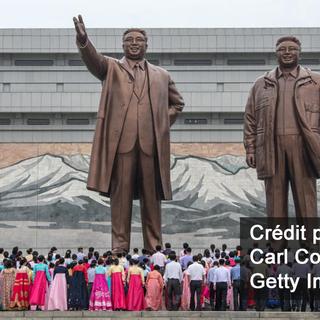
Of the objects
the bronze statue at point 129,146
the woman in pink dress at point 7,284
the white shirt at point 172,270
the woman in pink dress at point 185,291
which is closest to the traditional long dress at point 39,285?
the woman in pink dress at point 7,284

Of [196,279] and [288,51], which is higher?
[288,51]

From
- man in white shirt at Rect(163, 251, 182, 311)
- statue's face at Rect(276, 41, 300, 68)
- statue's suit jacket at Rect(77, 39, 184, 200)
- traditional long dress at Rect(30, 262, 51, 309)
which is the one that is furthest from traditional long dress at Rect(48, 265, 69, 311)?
statue's face at Rect(276, 41, 300, 68)

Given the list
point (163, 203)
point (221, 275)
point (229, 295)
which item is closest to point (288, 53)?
point (221, 275)

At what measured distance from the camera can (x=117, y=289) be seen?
471 inches

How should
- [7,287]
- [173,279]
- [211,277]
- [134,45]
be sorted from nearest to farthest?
1. [173,279]
2. [7,287]
3. [211,277]
4. [134,45]

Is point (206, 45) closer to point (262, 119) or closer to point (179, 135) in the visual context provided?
point (179, 135)

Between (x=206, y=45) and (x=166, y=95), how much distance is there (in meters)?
19.3

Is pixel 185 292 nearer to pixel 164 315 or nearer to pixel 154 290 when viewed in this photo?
pixel 154 290

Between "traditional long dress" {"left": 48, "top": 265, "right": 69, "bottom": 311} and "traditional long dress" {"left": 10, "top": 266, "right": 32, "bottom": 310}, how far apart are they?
34 cm

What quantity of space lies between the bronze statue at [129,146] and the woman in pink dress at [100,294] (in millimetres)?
558

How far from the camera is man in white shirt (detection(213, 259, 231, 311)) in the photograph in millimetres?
12397

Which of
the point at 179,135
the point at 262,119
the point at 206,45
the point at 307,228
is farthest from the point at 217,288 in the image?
the point at 206,45

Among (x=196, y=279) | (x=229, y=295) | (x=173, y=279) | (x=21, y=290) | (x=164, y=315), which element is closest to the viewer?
(x=164, y=315)

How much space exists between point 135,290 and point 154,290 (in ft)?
0.87
